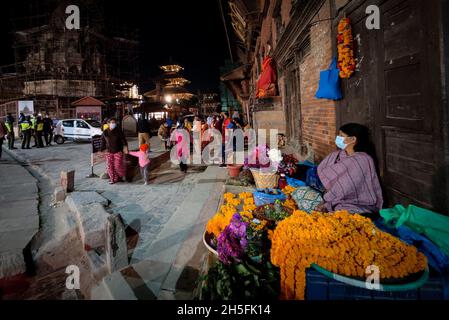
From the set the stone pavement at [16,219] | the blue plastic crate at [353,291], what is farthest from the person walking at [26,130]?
the blue plastic crate at [353,291]

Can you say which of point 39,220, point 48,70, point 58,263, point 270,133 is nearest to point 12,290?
point 58,263

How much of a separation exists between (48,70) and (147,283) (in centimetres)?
4326

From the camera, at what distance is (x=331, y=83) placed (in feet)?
16.4

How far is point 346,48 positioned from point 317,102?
195cm

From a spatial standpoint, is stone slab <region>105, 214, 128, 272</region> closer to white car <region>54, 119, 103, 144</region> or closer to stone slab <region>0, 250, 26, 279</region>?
stone slab <region>0, 250, 26, 279</region>

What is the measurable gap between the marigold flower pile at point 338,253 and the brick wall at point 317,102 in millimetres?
3045

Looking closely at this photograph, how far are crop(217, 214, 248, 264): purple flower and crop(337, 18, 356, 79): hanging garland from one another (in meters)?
3.05

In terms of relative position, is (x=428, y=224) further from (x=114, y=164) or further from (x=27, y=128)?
(x=27, y=128)

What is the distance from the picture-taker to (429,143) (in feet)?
9.80

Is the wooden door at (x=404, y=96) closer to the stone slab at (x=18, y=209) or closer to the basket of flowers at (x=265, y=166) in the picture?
the basket of flowers at (x=265, y=166)

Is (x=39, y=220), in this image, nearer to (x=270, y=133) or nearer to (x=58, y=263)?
(x=58, y=263)

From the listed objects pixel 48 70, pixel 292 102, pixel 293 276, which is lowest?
pixel 293 276

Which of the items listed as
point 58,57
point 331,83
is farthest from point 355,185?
point 58,57

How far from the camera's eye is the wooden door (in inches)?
112
